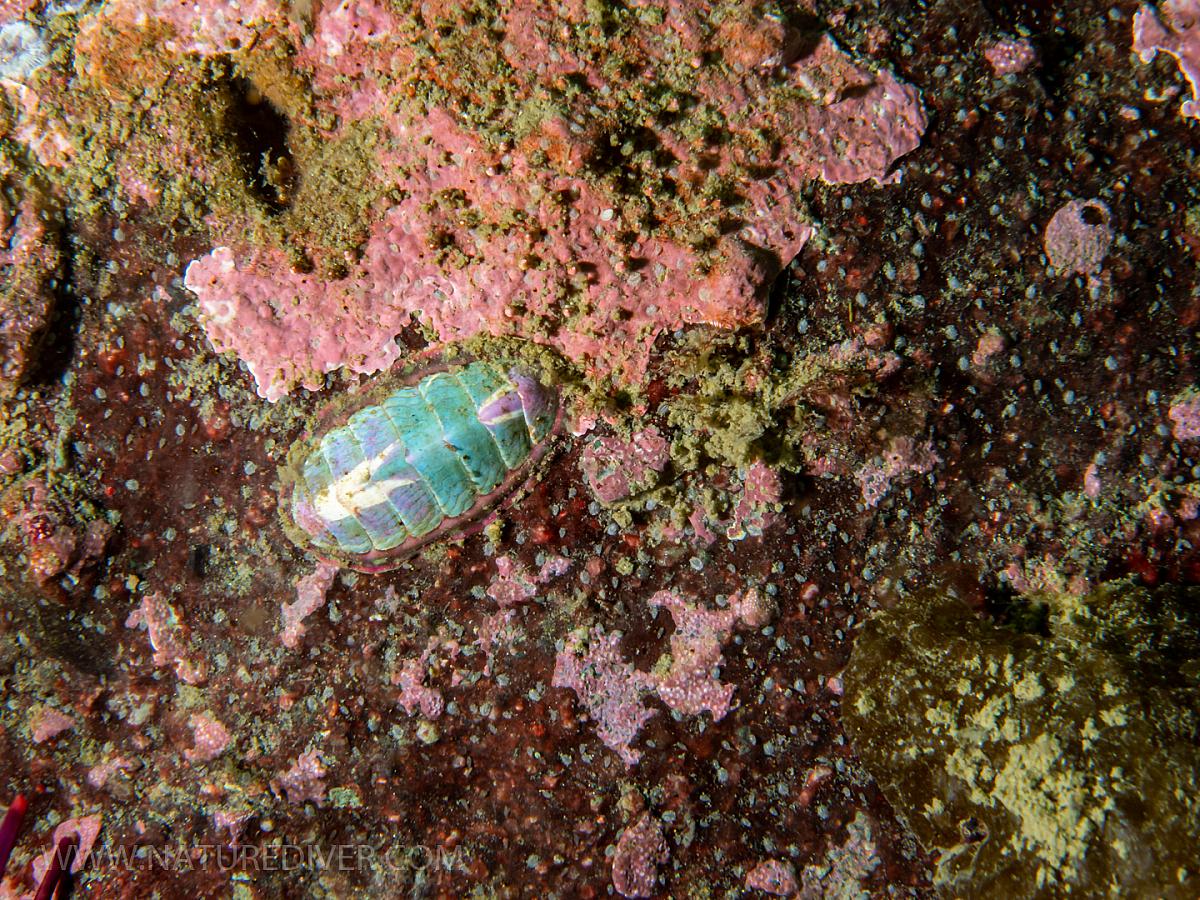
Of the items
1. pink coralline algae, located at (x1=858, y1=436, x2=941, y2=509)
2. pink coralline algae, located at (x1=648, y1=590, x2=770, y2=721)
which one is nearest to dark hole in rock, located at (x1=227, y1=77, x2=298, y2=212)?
pink coralline algae, located at (x1=648, y1=590, x2=770, y2=721)

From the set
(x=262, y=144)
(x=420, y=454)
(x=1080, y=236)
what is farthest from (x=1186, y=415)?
(x=262, y=144)

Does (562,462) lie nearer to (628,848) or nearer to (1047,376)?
(628,848)

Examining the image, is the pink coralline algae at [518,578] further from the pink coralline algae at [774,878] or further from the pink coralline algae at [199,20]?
the pink coralline algae at [199,20]

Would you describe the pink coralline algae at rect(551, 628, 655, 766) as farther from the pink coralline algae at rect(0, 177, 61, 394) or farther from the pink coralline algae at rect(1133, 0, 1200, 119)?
the pink coralline algae at rect(1133, 0, 1200, 119)

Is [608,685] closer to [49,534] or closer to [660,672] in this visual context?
[660,672]

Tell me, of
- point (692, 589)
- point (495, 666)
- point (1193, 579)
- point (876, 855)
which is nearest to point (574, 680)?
point (495, 666)

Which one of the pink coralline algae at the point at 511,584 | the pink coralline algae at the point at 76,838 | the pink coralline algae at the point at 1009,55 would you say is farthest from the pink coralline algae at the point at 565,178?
the pink coralline algae at the point at 76,838

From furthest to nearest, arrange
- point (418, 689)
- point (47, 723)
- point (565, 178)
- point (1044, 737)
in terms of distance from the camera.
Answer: point (47, 723) → point (418, 689) → point (565, 178) → point (1044, 737)
